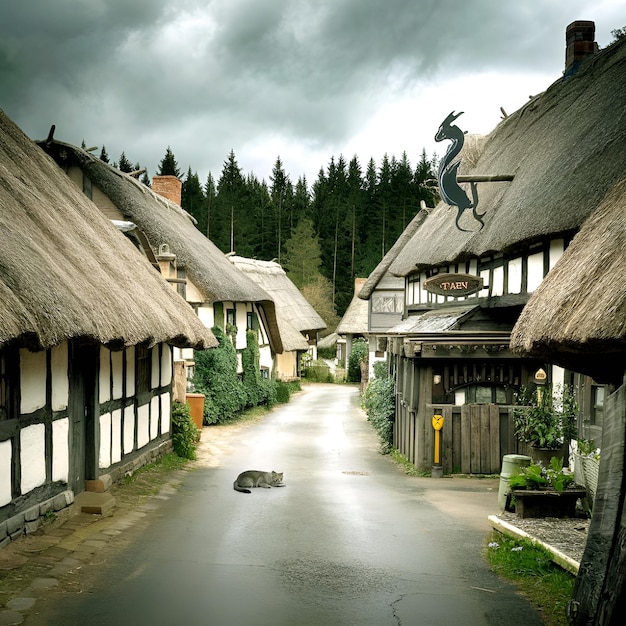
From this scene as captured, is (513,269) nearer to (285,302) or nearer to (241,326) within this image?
(241,326)

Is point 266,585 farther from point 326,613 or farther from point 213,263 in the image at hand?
point 213,263

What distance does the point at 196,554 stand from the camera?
7750mm

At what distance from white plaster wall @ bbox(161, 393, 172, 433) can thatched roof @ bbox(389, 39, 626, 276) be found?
24.6ft

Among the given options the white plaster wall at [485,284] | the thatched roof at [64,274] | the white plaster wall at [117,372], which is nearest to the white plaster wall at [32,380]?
the thatched roof at [64,274]

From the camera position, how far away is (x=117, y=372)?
11664 mm

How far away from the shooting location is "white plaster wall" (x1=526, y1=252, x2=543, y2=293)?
12852 mm

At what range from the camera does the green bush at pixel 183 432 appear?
600 inches

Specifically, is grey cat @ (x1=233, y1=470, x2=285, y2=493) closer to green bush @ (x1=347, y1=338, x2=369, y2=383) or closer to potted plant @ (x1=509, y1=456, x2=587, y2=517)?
potted plant @ (x1=509, y1=456, x2=587, y2=517)

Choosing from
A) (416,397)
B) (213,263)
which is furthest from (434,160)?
(416,397)

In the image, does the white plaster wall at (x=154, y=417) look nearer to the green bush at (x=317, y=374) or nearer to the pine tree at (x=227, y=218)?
the green bush at (x=317, y=374)

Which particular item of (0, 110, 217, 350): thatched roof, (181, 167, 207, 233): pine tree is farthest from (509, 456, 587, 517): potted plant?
(181, 167, 207, 233): pine tree

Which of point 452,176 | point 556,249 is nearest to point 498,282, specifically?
point 556,249

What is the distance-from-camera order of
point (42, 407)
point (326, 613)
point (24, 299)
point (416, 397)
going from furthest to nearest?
point (416, 397)
point (42, 407)
point (24, 299)
point (326, 613)

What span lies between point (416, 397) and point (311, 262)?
44309 millimetres
